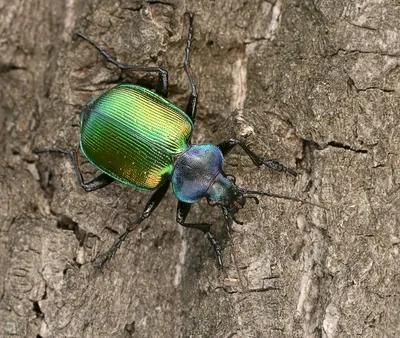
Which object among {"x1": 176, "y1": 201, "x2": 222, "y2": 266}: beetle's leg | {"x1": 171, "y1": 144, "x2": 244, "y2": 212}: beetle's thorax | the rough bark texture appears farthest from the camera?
{"x1": 171, "y1": 144, "x2": 244, "y2": 212}: beetle's thorax

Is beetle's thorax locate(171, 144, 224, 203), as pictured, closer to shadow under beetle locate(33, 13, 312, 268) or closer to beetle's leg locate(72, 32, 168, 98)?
shadow under beetle locate(33, 13, 312, 268)

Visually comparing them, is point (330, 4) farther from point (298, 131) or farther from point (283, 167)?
point (283, 167)

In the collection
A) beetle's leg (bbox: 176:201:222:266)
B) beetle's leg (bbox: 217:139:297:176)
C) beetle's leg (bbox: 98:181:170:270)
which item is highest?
beetle's leg (bbox: 217:139:297:176)

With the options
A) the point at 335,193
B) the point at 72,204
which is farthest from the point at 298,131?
the point at 72,204

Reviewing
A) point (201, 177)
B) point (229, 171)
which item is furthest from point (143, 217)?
point (229, 171)

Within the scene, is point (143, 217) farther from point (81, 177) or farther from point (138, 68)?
point (138, 68)

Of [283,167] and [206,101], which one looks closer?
[283,167]

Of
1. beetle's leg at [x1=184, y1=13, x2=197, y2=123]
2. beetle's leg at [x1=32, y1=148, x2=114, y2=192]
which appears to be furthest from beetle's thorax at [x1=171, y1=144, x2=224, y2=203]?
beetle's leg at [x1=32, y1=148, x2=114, y2=192]
